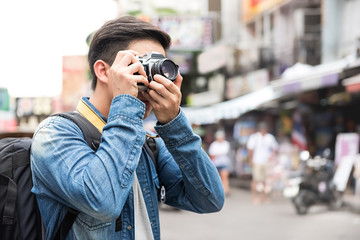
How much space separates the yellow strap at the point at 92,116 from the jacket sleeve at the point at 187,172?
198 mm

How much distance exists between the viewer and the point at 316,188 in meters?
7.90

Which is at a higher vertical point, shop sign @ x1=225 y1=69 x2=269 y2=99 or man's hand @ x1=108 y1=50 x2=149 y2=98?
man's hand @ x1=108 y1=50 x2=149 y2=98

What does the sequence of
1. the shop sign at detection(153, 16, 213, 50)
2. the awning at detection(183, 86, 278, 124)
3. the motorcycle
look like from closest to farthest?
the motorcycle < the awning at detection(183, 86, 278, 124) < the shop sign at detection(153, 16, 213, 50)

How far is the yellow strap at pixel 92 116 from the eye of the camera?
57.5 inches

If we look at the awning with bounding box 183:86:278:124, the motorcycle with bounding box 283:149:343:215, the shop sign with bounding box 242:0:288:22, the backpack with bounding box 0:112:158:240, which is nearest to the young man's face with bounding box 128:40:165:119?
the backpack with bounding box 0:112:158:240

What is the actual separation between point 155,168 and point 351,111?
9061 millimetres

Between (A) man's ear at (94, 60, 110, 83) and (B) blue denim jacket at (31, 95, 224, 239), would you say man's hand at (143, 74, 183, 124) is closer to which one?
(B) blue denim jacket at (31, 95, 224, 239)

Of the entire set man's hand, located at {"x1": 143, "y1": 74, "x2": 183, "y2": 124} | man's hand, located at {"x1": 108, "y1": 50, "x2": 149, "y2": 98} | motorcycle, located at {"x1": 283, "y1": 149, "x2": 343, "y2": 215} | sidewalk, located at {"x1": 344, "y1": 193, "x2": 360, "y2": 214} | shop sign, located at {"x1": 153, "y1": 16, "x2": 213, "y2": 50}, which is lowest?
sidewalk, located at {"x1": 344, "y1": 193, "x2": 360, "y2": 214}

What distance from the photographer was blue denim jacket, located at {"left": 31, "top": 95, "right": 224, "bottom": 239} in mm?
1227

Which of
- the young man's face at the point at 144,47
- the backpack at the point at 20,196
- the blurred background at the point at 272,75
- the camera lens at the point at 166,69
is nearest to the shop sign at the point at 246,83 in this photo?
the blurred background at the point at 272,75

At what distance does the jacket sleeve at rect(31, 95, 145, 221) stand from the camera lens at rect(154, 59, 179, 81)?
12 cm

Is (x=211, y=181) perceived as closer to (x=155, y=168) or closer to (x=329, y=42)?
(x=155, y=168)

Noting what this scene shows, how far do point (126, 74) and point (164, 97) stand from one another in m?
0.14

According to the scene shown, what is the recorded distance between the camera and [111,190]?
1.24 meters
